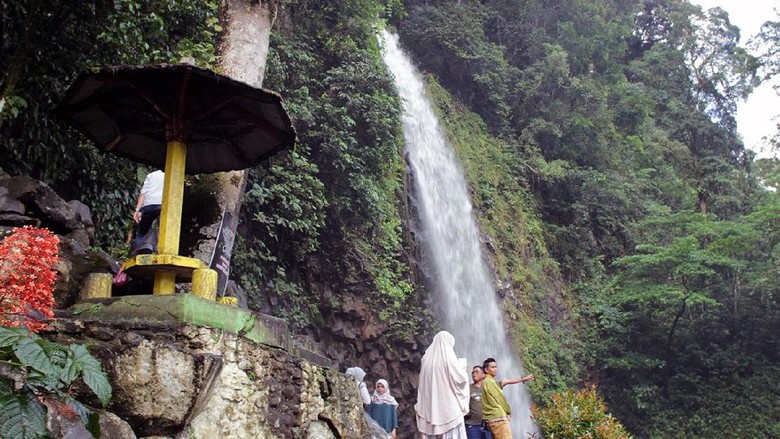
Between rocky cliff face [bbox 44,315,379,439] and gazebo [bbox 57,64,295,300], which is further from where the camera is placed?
gazebo [bbox 57,64,295,300]

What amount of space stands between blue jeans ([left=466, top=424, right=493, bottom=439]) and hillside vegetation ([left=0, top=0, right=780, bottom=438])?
3408 millimetres

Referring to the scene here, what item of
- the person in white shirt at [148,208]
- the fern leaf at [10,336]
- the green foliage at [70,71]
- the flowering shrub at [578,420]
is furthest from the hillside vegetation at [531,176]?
the fern leaf at [10,336]

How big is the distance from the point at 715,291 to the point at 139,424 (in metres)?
20.4

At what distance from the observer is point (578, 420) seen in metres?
8.13

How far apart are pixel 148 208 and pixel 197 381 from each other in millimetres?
1877

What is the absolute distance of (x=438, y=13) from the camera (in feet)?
66.8

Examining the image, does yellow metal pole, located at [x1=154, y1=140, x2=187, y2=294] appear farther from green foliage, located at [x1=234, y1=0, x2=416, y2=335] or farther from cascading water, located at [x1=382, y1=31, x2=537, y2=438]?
cascading water, located at [x1=382, y1=31, x2=537, y2=438]

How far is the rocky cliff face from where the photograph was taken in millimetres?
2818

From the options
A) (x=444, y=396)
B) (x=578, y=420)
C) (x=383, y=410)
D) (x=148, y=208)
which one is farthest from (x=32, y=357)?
(x=578, y=420)

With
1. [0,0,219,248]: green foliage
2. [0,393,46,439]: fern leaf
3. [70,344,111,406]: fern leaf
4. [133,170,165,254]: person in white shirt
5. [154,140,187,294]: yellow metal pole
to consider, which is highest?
[0,0,219,248]: green foliage

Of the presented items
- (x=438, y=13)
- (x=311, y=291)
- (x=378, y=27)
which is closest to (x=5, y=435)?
(x=311, y=291)

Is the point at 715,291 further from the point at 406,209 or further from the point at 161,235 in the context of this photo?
the point at 161,235

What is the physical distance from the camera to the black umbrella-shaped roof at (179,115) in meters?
3.61

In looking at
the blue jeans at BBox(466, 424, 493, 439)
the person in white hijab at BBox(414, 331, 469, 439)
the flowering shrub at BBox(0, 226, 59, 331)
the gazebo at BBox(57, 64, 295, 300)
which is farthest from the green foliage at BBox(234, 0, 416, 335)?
the flowering shrub at BBox(0, 226, 59, 331)
